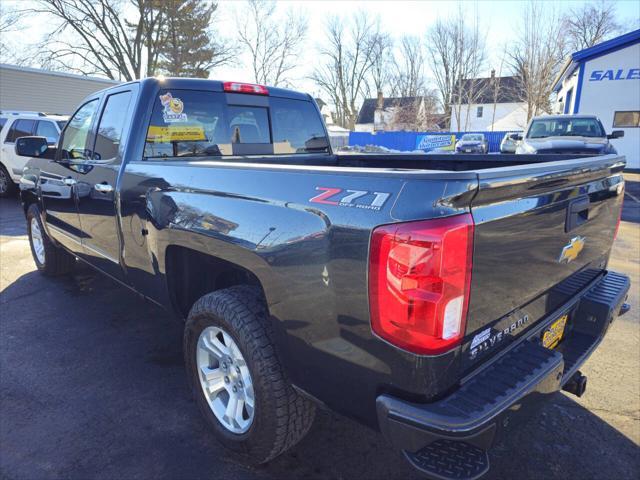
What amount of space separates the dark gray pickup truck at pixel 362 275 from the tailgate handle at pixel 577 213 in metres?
0.01

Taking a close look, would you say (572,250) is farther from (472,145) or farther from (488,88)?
(488,88)

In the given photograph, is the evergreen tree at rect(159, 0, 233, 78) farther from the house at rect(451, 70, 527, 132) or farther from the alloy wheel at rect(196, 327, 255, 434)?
the alloy wheel at rect(196, 327, 255, 434)

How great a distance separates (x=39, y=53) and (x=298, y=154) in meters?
35.6

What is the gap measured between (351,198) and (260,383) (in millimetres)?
996

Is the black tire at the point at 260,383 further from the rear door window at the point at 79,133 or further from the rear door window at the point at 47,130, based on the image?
the rear door window at the point at 47,130

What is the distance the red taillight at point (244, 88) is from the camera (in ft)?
11.0

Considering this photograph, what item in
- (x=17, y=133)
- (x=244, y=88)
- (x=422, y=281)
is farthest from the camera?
(x=17, y=133)

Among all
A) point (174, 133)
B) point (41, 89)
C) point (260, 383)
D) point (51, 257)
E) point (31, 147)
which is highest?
point (41, 89)

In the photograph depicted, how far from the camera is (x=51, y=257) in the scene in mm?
5043

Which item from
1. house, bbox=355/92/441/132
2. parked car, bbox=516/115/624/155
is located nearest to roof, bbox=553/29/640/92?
parked car, bbox=516/115/624/155

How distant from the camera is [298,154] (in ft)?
12.6

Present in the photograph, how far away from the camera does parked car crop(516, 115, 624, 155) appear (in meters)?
10.1

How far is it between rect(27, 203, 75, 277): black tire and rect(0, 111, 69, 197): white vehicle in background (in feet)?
20.1

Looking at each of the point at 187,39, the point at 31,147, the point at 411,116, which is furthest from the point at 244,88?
the point at 411,116
